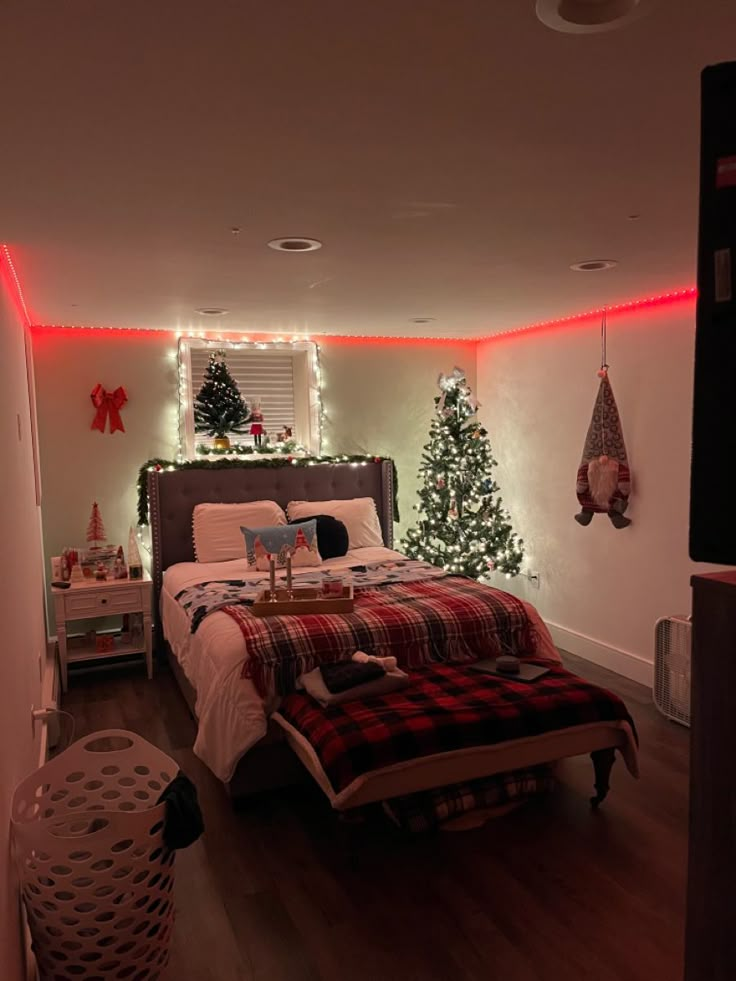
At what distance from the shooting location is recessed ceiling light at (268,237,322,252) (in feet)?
9.20

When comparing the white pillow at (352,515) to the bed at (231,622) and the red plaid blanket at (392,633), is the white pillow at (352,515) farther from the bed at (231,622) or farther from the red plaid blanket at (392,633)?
the red plaid blanket at (392,633)

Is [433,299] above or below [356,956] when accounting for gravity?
above

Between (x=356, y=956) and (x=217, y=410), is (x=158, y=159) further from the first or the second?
(x=217, y=410)

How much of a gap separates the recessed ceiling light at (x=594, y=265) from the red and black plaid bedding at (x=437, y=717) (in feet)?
6.30

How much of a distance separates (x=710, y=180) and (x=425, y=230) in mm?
2162

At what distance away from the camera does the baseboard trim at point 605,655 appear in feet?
14.9

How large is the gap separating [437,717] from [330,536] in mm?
2447

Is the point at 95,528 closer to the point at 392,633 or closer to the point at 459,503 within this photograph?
the point at 392,633

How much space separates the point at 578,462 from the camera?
512 centimetres

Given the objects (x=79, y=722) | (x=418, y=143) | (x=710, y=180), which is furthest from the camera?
(x=79, y=722)

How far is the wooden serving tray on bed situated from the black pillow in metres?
1.28

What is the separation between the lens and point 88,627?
5.23 metres

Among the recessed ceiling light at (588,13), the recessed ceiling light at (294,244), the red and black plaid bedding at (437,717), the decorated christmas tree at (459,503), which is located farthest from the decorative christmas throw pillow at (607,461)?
the recessed ceiling light at (588,13)

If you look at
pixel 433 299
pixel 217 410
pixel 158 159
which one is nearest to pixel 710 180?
pixel 158 159
